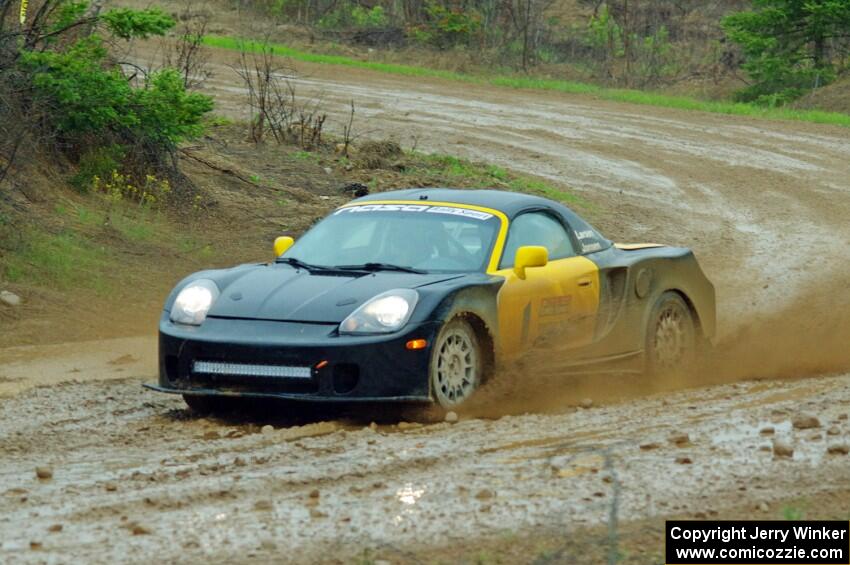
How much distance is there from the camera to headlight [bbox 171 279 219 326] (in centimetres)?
879

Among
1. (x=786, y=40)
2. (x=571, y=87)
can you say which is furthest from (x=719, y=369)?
(x=786, y=40)

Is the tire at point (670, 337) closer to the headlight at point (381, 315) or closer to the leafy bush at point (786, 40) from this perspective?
the headlight at point (381, 315)

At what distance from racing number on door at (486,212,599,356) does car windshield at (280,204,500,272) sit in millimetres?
227

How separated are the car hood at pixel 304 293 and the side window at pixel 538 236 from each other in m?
0.67

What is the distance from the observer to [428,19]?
139 ft

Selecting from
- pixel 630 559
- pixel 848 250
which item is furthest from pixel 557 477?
pixel 848 250

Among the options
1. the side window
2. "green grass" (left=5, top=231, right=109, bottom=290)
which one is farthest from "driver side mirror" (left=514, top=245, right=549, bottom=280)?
"green grass" (left=5, top=231, right=109, bottom=290)

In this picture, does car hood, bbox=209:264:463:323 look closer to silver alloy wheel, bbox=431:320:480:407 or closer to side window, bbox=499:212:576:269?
silver alloy wheel, bbox=431:320:480:407

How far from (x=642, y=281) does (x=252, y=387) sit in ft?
10.7

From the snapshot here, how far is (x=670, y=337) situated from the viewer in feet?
35.0

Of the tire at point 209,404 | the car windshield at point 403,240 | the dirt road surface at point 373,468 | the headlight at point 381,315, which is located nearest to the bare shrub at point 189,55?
the car windshield at point 403,240

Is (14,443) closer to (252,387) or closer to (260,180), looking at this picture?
(252,387)

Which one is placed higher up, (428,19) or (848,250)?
(428,19)

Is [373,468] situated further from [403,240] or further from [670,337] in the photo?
[670,337]
